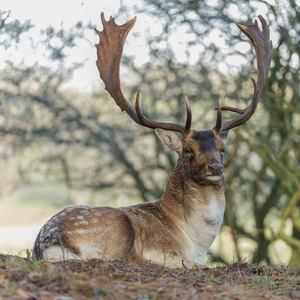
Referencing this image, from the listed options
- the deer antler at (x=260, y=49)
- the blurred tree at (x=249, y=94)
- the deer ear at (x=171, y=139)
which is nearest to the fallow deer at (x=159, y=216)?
the deer ear at (x=171, y=139)

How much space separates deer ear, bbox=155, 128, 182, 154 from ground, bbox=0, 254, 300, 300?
218 cm

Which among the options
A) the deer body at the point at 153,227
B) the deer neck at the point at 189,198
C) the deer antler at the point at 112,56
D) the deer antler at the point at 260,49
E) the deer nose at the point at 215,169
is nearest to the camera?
the deer body at the point at 153,227

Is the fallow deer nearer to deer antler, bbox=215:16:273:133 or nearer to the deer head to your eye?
the deer head

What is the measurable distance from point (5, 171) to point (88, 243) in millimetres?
9387

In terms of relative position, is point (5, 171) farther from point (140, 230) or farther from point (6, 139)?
point (140, 230)

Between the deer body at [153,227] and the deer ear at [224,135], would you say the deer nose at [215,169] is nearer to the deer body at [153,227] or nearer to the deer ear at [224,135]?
the deer body at [153,227]

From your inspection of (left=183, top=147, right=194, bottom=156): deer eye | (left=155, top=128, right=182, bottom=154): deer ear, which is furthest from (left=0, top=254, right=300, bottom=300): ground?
(left=155, top=128, right=182, bottom=154): deer ear

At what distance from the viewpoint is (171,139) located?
24.2 ft

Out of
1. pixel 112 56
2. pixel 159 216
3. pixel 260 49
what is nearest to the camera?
pixel 159 216

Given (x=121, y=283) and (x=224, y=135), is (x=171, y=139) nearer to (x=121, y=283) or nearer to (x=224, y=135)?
(x=224, y=135)

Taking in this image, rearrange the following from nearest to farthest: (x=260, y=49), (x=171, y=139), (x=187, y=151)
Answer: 1. (x=187, y=151)
2. (x=171, y=139)
3. (x=260, y=49)

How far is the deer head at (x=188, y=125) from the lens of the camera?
22.3ft

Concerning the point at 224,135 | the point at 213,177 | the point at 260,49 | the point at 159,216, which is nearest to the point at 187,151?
the point at 213,177

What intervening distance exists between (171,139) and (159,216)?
103 cm
